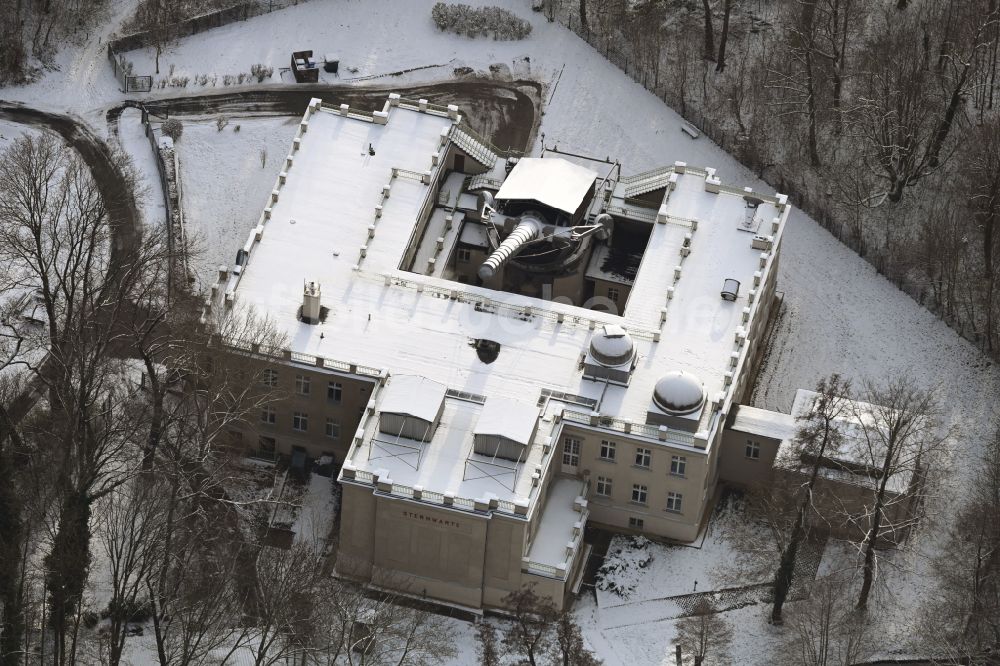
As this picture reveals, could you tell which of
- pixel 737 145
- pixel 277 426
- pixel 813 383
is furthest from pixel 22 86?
pixel 813 383

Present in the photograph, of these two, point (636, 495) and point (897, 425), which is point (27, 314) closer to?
point (636, 495)

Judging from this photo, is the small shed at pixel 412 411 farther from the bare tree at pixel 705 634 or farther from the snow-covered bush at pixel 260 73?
the snow-covered bush at pixel 260 73

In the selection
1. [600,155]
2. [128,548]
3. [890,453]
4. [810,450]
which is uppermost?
[600,155]

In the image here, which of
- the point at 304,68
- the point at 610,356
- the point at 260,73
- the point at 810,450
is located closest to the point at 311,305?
the point at 610,356

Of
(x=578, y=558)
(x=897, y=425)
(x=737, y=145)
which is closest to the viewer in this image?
(x=897, y=425)

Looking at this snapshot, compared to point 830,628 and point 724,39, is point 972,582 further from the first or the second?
point 724,39

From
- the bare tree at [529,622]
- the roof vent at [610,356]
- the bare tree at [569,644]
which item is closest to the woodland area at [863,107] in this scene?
the roof vent at [610,356]

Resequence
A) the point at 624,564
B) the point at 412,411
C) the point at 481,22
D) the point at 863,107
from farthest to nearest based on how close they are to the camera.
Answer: the point at 481,22 → the point at 863,107 → the point at 624,564 → the point at 412,411
